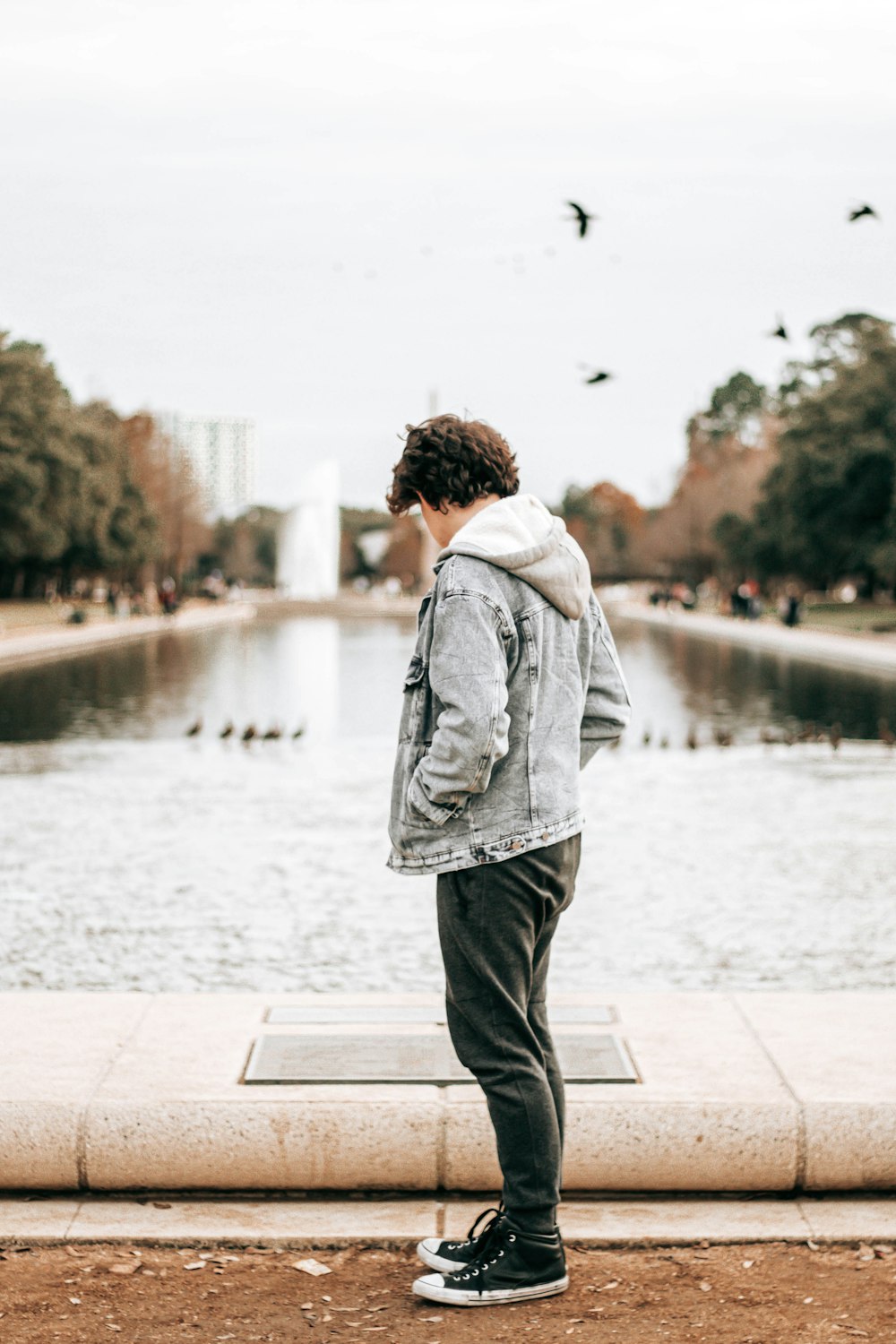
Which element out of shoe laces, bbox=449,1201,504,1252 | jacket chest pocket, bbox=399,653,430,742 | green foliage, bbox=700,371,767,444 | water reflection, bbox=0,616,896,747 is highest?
green foliage, bbox=700,371,767,444

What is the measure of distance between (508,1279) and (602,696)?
1273 millimetres

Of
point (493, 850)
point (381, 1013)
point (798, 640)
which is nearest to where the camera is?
point (493, 850)

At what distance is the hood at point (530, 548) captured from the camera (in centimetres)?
331

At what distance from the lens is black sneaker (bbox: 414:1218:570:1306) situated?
341cm

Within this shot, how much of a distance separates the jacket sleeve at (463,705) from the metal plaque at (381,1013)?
6.03ft

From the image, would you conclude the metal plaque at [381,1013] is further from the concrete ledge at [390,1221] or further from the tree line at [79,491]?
the tree line at [79,491]

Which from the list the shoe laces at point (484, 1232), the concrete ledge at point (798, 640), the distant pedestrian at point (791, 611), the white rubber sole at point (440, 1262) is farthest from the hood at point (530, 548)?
the distant pedestrian at point (791, 611)

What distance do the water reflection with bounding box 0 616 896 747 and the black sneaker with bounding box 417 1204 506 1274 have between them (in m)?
13.4

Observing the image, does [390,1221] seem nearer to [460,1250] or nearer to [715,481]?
[460,1250]

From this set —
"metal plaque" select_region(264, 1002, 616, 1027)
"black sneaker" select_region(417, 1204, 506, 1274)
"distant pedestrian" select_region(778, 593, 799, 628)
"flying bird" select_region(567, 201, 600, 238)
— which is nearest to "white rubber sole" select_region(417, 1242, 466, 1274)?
"black sneaker" select_region(417, 1204, 506, 1274)

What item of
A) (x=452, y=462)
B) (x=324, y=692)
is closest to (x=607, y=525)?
(x=324, y=692)

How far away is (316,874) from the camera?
9773 millimetres

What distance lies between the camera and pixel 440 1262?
138 inches

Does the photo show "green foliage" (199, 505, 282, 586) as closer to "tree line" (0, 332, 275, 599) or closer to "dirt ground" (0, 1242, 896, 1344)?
"tree line" (0, 332, 275, 599)
